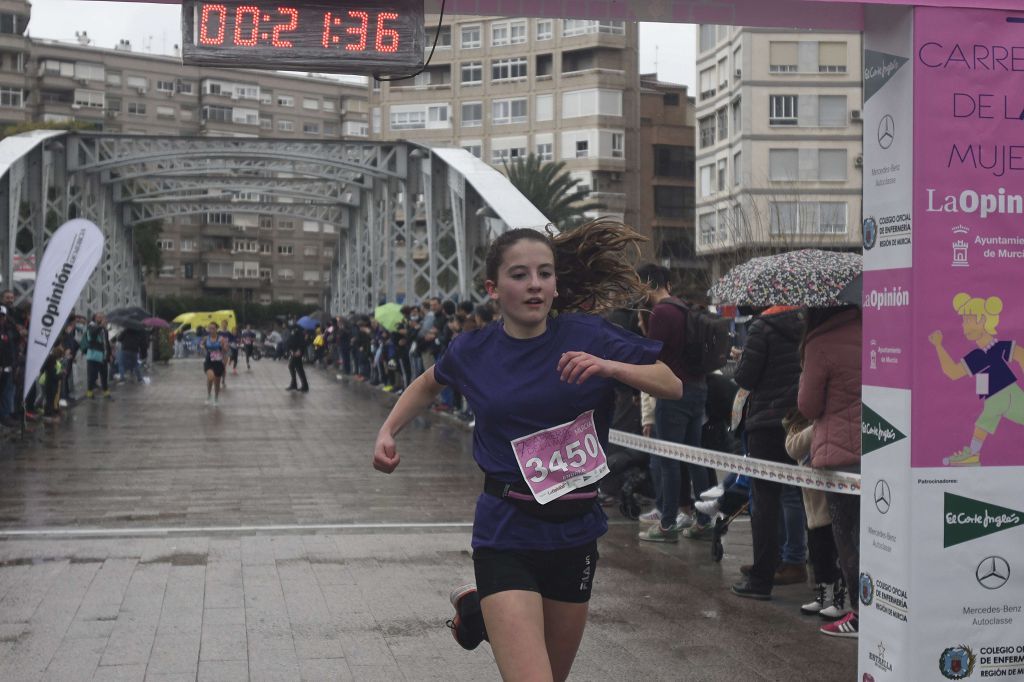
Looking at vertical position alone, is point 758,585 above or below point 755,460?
below

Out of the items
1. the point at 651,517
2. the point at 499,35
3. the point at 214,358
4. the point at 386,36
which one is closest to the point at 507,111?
the point at 499,35

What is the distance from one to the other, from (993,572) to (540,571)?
6.44 ft

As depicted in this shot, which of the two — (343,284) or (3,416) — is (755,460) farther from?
(343,284)

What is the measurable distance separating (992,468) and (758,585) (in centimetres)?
296

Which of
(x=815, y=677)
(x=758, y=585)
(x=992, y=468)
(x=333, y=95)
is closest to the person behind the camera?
(x=992, y=468)

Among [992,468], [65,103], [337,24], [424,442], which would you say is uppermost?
[65,103]

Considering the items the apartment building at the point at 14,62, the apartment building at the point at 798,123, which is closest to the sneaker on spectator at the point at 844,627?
the apartment building at the point at 798,123

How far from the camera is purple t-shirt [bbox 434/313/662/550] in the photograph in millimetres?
4156

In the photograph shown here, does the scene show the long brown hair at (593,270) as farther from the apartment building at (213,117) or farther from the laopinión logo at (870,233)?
the apartment building at (213,117)

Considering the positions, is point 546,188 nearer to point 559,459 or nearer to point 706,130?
point 706,130

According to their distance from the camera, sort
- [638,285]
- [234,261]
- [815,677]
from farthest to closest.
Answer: [234,261] < [815,677] < [638,285]

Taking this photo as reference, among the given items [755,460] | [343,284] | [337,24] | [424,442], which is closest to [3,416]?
[424,442]

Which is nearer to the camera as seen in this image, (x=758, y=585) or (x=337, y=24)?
(x=337, y=24)

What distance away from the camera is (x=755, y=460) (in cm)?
816
